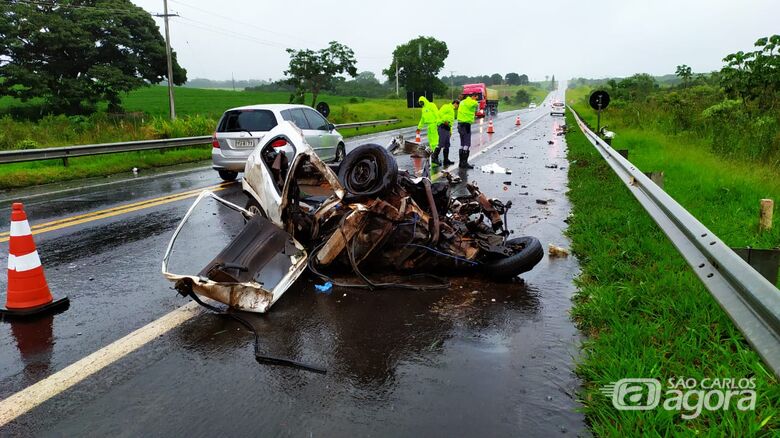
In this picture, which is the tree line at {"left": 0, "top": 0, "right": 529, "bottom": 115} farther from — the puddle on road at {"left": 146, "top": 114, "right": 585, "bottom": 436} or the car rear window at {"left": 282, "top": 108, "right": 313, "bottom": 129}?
the puddle on road at {"left": 146, "top": 114, "right": 585, "bottom": 436}

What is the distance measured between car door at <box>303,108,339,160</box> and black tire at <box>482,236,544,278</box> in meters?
8.48

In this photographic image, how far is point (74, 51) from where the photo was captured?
41000mm

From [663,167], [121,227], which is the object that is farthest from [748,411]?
[663,167]

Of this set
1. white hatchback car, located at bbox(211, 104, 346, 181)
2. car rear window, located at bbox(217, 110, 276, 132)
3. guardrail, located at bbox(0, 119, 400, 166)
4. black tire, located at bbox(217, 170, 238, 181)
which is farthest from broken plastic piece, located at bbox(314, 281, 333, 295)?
guardrail, located at bbox(0, 119, 400, 166)

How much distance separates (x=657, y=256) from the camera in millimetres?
5160

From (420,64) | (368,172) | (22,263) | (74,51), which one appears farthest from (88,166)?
(420,64)

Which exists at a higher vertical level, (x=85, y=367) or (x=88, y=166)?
(x=88, y=166)

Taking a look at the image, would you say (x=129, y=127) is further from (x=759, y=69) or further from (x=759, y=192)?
(x=759, y=69)

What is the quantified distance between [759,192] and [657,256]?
418 centimetres

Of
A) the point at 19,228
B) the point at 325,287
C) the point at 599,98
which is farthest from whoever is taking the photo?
the point at 599,98

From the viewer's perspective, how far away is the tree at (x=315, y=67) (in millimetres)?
53312

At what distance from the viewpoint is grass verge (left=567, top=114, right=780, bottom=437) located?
2.58 m

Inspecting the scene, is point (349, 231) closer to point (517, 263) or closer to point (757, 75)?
point (517, 263)

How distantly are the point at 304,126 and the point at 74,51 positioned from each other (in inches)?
1493
